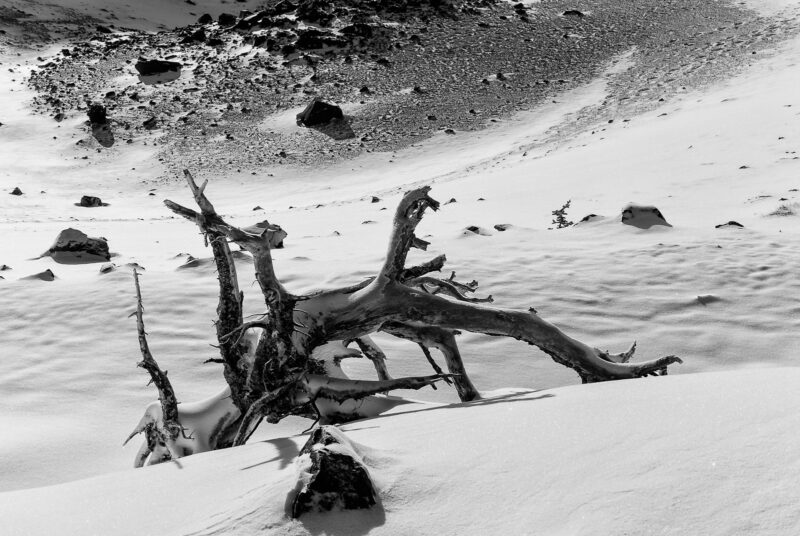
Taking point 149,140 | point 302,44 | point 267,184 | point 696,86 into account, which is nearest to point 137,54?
point 302,44

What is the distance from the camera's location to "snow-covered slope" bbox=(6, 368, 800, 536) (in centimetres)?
154

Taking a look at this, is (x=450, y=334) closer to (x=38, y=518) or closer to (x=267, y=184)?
(x=38, y=518)

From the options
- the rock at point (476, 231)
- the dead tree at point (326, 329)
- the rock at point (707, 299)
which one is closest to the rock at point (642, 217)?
the rock at point (476, 231)

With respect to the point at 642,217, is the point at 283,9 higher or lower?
higher

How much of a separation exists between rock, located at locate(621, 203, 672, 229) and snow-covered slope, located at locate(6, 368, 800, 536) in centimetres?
617

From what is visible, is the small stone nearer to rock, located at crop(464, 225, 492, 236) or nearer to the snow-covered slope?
rock, located at crop(464, 225, 492, 236)

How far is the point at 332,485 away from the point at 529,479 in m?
0.50

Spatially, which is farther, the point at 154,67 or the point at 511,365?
the point at 154,67

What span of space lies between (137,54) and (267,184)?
47.1 feet

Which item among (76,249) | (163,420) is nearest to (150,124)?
(76,249)

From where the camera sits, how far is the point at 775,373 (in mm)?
2857

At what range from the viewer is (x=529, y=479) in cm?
179

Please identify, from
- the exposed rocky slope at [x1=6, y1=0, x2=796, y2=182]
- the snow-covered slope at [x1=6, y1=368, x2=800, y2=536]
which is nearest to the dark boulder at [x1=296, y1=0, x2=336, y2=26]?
the exposed rocky slope at [x1=6, y1=0, x2=796, y2=182]

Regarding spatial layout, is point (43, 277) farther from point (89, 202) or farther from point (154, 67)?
point (154, 67)
